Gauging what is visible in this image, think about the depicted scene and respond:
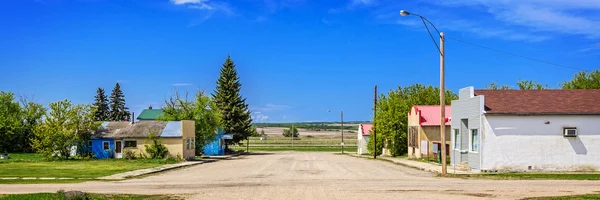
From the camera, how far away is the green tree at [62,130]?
168 ft

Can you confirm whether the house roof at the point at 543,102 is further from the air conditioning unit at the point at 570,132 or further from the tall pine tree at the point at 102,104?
the tall pine tree at the point at 102,104

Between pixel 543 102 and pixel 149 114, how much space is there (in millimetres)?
81682

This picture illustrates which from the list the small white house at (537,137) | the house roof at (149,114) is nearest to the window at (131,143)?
the small white house at (537,137)

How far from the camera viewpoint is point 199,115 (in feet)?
211

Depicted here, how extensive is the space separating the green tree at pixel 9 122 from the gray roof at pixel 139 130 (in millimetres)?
22615

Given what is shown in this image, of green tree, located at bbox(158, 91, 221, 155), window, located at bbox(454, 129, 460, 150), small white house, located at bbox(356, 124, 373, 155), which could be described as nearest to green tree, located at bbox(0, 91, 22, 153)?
green tree, located at bbox(158, 91, 221, 155)

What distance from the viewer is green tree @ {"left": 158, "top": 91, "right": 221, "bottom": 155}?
6281 cm

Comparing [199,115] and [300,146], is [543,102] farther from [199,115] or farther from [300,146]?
[300,146]

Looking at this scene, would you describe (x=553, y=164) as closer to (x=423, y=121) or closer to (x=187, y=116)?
(x=423, y=121)

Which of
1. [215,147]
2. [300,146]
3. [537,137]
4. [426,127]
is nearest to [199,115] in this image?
[215,147]

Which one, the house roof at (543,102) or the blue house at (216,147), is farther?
the blue house at (216,147)

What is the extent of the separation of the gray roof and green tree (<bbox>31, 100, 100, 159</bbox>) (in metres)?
1.98

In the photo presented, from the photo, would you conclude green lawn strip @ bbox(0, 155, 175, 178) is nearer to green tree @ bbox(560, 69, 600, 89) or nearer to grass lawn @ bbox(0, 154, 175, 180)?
grass lawn @ bbox(0, 154, 175, 180)

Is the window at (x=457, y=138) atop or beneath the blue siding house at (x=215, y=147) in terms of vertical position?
atop
